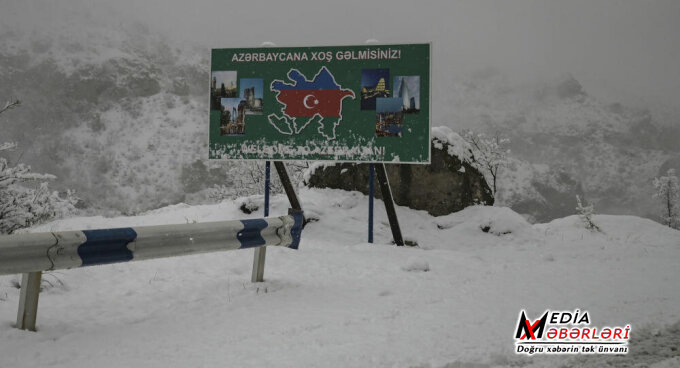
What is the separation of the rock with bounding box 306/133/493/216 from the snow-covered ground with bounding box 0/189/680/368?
15.3 feet

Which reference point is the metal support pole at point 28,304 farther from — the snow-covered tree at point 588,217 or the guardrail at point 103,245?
the snow-covered tree at point 588,217

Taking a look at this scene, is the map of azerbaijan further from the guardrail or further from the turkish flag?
the guardrail

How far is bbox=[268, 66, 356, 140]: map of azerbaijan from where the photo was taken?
34.4 feet

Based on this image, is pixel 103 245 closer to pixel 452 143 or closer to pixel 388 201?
pixel 388 201

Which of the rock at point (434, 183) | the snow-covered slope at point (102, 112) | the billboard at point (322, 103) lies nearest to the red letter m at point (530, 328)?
the billboard at point (322, 103)

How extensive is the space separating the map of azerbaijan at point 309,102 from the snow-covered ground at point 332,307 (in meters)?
3.00

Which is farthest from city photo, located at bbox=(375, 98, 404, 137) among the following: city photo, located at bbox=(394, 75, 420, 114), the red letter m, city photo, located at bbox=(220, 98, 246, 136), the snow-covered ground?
the red letter m

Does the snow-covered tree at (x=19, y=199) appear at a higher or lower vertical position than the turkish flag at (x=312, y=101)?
lower

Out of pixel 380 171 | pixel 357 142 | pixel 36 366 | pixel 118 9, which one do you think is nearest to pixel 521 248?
pixel 380 171

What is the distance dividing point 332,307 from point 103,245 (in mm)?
2302

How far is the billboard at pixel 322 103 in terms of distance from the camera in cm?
1026

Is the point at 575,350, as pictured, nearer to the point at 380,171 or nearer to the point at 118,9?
the point at 380,171

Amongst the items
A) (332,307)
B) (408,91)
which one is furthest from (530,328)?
(408,91)

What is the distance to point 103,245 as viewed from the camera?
3.92m
